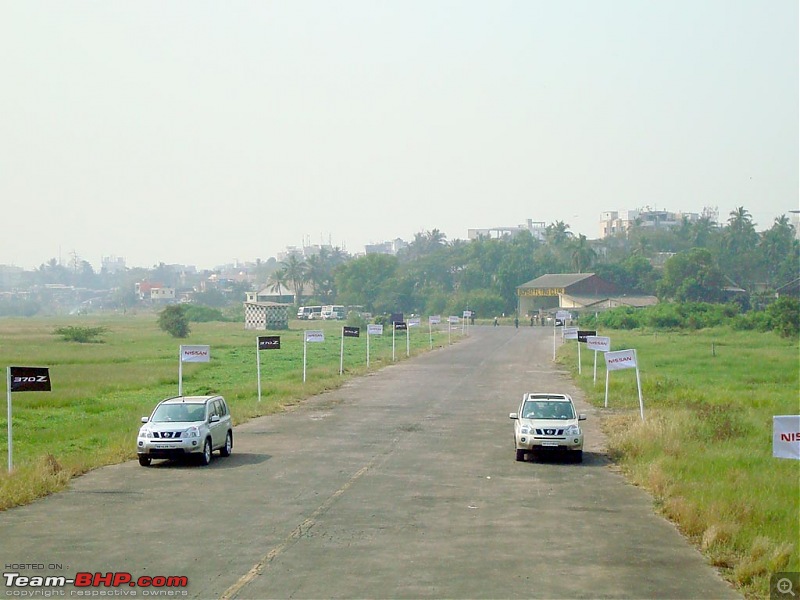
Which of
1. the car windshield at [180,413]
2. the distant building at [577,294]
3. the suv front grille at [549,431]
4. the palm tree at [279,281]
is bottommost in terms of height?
the suv front grille at [549,431]

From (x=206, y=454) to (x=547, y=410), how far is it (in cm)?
850

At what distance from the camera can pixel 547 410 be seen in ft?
80.7

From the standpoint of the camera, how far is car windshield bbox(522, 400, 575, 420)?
24.4 m

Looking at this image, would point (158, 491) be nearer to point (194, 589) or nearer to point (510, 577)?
point (194, 589)

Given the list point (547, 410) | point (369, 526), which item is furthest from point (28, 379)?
point (547, 410)

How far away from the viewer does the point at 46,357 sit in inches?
2559

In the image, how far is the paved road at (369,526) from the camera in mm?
12219

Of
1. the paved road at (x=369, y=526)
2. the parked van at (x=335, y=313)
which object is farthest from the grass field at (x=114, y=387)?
the parked van at (x=335, y=313)

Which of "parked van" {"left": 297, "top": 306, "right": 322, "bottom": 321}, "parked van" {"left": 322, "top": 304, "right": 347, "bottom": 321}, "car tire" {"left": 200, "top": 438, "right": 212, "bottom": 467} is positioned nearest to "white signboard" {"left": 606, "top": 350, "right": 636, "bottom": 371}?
"car tire" {"left": 200, "top": 438, "right": 212, "bottom": 467}

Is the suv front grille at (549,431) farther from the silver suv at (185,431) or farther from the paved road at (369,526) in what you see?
the silver suv at (185,431)

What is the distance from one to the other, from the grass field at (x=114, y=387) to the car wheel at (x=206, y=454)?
2.25 m

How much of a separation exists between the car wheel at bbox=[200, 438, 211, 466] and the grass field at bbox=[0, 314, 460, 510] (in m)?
2.25

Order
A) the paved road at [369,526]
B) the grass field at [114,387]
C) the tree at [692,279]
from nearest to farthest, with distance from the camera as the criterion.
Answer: the paved road at [369,526], the grass field at [114,387], the tree at [692,279]

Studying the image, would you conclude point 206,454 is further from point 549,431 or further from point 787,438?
point 787,438
